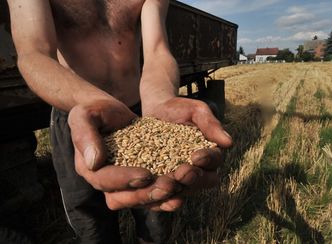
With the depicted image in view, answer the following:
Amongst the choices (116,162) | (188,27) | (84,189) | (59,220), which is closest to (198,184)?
(116,162)

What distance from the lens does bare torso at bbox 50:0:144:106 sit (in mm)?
2502

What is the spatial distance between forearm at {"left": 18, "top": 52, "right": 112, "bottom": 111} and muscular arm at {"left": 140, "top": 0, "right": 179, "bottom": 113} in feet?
1.37

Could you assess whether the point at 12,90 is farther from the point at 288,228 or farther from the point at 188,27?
the point at 188,27

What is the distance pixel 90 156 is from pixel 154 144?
0.55 metres

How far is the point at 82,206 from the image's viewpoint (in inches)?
102

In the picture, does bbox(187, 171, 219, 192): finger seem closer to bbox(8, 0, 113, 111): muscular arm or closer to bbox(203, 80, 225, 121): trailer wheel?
bbox(8, 0, 113, 111): muscular arm

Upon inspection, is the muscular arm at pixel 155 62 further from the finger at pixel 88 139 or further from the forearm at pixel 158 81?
the finger at pixel 88 139

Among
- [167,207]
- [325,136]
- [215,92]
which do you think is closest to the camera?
[167,207]

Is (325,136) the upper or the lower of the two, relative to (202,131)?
lower

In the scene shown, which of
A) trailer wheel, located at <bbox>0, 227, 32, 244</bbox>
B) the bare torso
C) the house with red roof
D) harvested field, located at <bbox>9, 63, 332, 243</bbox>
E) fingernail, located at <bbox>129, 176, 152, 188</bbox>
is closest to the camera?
fingernail, located at <bbox>129, 176, 152, 188</bbox>

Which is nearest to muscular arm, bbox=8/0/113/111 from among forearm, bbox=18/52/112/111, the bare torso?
forearm, bbox=18/52/112/111

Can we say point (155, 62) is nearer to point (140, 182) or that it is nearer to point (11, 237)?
point (140, 182)

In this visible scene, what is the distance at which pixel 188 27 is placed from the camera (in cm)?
638

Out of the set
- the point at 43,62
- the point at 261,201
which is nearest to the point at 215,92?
the point at 261,201
